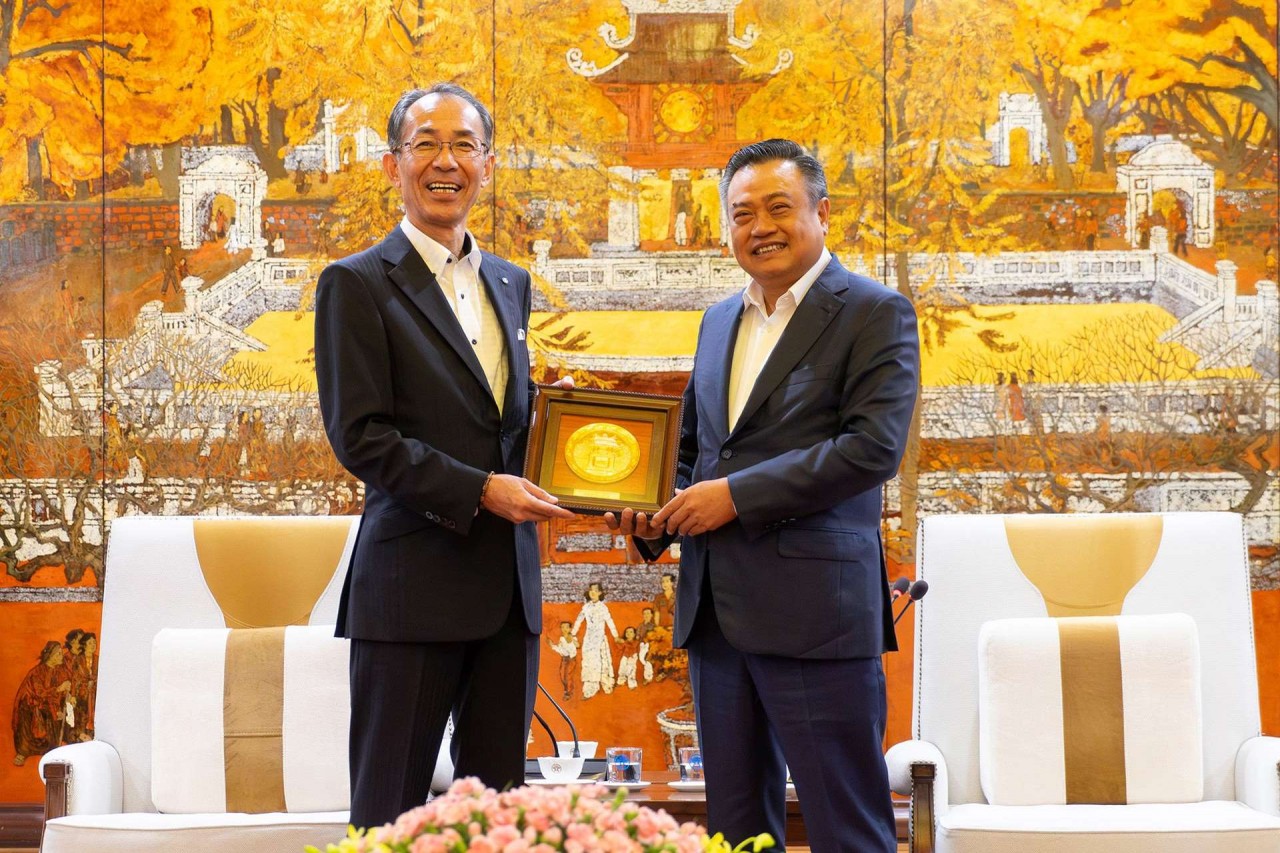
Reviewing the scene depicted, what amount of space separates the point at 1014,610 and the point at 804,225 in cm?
123

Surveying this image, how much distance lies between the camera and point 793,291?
2.52 metres

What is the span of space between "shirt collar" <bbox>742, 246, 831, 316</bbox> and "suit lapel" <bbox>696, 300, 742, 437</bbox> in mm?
44

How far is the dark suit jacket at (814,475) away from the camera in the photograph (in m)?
2.32

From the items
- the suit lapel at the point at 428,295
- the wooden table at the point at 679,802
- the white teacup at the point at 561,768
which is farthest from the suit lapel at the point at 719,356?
the white teacup at the point at 561,768

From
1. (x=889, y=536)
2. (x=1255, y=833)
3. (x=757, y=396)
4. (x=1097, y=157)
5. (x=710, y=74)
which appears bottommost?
(x=1255, y=833)

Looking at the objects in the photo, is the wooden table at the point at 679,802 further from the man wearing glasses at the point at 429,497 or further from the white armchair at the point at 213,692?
the man wearing glasses at the point at 429,497

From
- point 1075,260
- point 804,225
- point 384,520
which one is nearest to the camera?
point 384,520

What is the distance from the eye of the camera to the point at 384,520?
231 centimetres

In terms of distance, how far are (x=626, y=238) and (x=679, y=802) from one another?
188 centimetres

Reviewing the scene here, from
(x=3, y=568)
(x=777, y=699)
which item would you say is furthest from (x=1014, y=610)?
(x=3, y=568)

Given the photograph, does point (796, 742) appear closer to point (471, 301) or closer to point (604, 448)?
point (604, 448)

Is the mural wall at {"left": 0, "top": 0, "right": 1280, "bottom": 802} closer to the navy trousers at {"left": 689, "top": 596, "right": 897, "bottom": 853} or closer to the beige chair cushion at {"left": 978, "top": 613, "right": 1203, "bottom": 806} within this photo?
the beige chair cushion at {"left": 978, "top": 613, "right": 1203, "bottom": 806}

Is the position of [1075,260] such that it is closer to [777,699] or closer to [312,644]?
[777,699]

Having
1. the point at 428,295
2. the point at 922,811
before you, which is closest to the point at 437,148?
the point at 428,295
